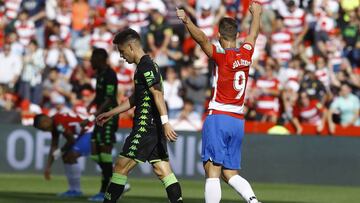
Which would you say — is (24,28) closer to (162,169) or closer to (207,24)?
(207,24)

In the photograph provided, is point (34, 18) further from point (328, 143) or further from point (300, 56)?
point (328, 143)

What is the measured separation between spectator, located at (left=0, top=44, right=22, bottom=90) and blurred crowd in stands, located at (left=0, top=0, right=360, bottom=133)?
2 centimetres

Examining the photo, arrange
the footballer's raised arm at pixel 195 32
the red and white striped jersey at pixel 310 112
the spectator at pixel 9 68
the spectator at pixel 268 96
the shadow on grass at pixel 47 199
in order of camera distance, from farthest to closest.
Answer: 1. the spectator at pixel 9 68
2. the spectator at pixel 268 96
3. the red and white striped jersey at pixel 310 112
4. the shadow on grass at pixel 47 199
5. the footballer's raised arm at pixel 195 32

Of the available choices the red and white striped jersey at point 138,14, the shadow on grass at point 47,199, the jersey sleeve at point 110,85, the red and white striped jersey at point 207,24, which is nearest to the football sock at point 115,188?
the shadow on grass at point 47,199

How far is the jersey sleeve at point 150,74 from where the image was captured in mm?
11695

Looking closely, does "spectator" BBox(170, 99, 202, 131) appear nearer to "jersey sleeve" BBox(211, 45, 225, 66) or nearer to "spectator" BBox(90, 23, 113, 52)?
"spectator" BBox(90, 23, 113, 52)

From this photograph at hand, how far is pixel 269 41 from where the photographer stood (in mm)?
25328

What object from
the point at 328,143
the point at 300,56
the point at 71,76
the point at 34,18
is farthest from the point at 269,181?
the point at 34,18

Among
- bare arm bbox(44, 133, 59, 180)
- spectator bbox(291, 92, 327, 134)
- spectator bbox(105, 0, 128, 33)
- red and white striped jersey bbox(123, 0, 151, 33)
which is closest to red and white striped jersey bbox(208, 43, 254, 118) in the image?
bare arm bbox(44, 133, 59, 180)

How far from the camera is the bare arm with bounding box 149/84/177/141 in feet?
37.0

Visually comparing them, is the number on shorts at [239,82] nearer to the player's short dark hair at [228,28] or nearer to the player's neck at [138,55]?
the player's short dark hair at [228,28]

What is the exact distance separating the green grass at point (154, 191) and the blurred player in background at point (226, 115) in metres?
4.16

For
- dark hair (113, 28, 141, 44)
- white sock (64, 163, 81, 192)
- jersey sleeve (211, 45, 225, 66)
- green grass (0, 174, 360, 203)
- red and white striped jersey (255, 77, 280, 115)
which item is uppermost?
dark hair (113, 28, 141, 44)

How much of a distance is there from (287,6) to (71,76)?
5.43 meters
